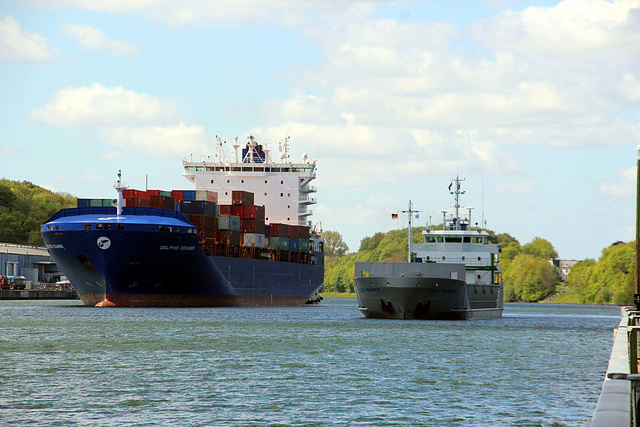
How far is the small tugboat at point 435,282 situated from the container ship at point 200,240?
55.6ft

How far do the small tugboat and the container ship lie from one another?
17.0m

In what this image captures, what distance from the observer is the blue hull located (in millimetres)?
57844

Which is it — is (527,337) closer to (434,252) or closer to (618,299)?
(434,252)

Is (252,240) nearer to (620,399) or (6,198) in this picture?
(620,399)

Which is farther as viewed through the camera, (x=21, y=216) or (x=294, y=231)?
(x=21, y=216)

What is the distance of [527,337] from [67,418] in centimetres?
2748

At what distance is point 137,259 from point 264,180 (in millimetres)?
27927

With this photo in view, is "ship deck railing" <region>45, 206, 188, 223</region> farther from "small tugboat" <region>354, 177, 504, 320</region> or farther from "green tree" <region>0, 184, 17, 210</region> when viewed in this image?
"green tree" <region>0, 184, 17, 210</region>

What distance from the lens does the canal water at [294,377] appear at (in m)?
17.3

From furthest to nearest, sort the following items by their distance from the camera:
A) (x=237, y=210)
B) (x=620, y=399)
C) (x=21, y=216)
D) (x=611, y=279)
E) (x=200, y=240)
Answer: (x=21, y=216) < (x=611, y=279) < (x=237, y=210) < (x=200, y=240) < (x=620, y=399)

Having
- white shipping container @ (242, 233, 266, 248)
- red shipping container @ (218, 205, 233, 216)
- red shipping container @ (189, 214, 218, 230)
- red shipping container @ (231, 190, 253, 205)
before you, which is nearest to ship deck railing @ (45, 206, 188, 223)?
red shipping container @ (189, 214, 218, 230)

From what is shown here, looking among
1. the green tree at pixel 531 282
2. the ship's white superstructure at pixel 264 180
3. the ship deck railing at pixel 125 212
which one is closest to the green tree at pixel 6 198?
the ship's white superstructure at pixel 264 180

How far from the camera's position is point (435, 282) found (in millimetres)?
45219

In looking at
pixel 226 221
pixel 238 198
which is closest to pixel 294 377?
pixel 226 221
